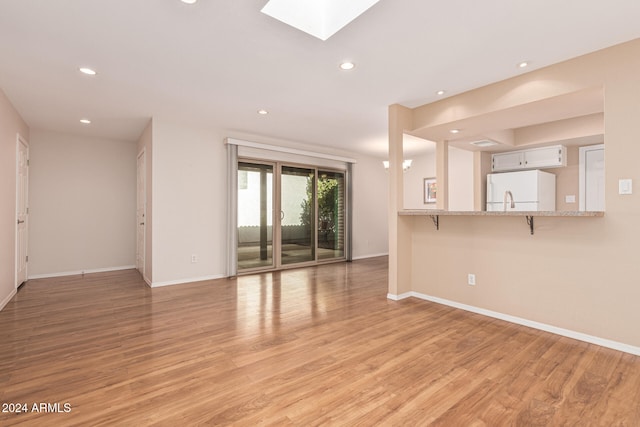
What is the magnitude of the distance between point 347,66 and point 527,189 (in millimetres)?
3873

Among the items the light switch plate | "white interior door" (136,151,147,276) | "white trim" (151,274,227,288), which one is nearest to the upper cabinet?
the light switch plate

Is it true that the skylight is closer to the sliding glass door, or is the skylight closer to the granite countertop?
the granite countertop

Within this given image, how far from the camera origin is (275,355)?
242 centimetres

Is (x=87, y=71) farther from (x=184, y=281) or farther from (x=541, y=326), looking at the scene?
(x=541, y=326)

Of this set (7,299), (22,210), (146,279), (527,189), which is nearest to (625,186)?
(527,189)

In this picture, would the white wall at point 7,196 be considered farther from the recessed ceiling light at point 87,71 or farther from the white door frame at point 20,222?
the recessed ceiling light at point 87,71

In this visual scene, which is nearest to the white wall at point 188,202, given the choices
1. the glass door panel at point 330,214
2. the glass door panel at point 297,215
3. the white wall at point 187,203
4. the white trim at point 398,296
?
the white wall at point 187,203

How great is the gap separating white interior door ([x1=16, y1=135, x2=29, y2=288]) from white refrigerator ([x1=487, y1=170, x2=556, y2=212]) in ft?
22.9

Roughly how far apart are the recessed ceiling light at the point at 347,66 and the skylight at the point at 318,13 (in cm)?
47

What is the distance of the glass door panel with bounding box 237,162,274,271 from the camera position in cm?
554

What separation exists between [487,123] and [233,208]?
3927mm

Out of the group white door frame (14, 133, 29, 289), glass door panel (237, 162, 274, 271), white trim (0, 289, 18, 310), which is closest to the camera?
white trim (0, 289, 18, 310)

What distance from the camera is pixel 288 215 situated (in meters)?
6.07

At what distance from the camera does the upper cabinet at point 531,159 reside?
495 cm
